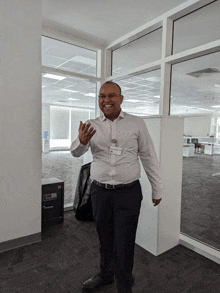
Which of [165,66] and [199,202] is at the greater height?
[165,66]

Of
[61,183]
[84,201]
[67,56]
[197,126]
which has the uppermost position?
[67,56]

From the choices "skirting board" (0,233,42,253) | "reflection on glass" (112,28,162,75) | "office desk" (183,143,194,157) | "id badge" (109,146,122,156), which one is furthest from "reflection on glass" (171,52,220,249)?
"office desk" (183,143,194,157)

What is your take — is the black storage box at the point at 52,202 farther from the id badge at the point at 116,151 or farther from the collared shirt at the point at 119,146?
the id badge at the point at 116,151

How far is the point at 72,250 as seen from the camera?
2189 millimetres

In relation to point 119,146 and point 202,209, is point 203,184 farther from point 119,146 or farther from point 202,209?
point 119,146

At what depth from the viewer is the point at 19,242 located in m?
2.24

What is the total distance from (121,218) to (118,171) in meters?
0.32

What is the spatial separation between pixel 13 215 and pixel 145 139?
1.68 m

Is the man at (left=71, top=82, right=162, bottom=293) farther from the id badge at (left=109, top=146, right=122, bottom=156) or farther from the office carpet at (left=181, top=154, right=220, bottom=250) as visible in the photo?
the office carpet at (left=181, top=154, right=220, bottom=250)

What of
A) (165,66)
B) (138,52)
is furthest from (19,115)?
(138,52)

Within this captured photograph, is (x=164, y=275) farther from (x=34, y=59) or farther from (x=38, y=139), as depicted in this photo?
(x=34, y=59)

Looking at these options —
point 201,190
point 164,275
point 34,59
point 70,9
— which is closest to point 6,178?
point 34,59

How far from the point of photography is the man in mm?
1364

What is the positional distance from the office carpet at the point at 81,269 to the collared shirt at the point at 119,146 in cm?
92
